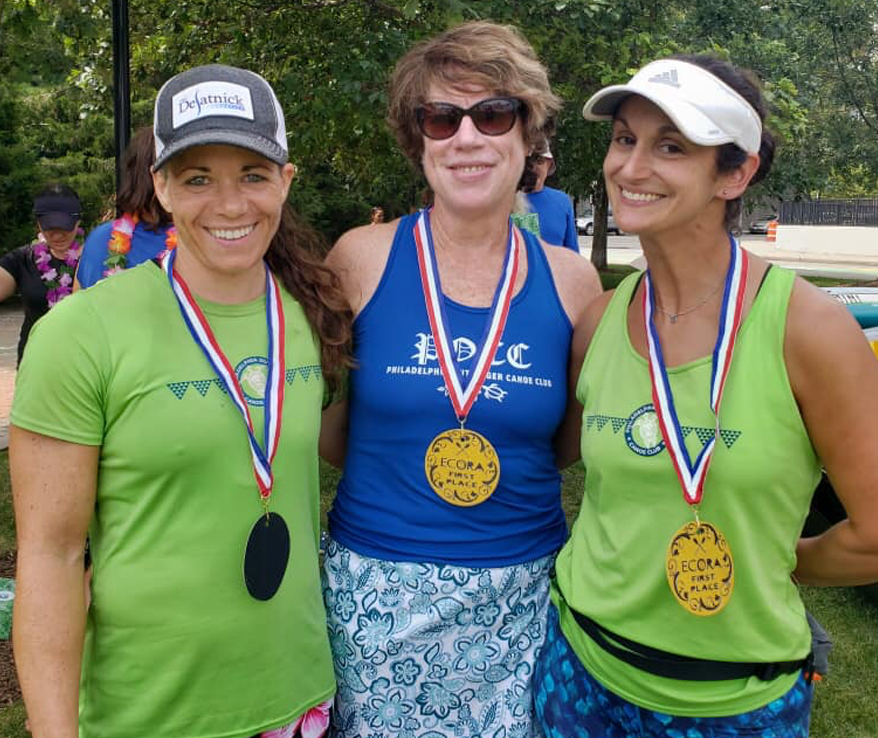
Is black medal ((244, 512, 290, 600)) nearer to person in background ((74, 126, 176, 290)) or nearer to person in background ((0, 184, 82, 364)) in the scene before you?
person in background ((74, 126, 176, 290))

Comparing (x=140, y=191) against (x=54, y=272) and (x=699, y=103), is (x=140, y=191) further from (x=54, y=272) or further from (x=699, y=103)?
(x=54, y=272)

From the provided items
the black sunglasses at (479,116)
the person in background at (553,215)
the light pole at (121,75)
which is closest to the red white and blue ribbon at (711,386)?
the black sunglasses at (479,116)

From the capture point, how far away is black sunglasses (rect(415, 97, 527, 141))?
2.40 metres

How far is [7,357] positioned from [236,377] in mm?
11570

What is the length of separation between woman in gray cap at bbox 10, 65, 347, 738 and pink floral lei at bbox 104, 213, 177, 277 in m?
1.79

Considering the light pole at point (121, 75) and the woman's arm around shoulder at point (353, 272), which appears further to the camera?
the light pole at point (121, 75)

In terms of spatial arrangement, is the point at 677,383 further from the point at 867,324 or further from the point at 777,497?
the point at 867,324

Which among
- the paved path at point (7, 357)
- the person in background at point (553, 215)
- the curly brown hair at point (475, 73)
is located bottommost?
the paved path at point (7, 357)

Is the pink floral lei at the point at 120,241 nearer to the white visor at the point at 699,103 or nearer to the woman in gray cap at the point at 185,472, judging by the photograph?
the woman in gray cap at the point at 185,472

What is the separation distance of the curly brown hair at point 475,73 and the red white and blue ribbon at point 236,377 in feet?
2.60

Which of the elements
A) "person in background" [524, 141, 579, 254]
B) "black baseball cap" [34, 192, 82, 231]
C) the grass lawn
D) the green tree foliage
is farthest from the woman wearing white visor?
"black baseball cap" [34, 192, 82, 231]

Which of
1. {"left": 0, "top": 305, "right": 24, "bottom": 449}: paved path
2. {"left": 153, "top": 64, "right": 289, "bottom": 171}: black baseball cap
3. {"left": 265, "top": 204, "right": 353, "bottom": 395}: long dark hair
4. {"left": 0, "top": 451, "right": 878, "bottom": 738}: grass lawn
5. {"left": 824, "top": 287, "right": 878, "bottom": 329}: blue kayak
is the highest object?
{"left": 153, "top": 64, "right": 289, "bottom": 171}: black baseball cap

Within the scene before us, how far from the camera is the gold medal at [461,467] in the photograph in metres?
2.25

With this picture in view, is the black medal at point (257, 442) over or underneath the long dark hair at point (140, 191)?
underneath
